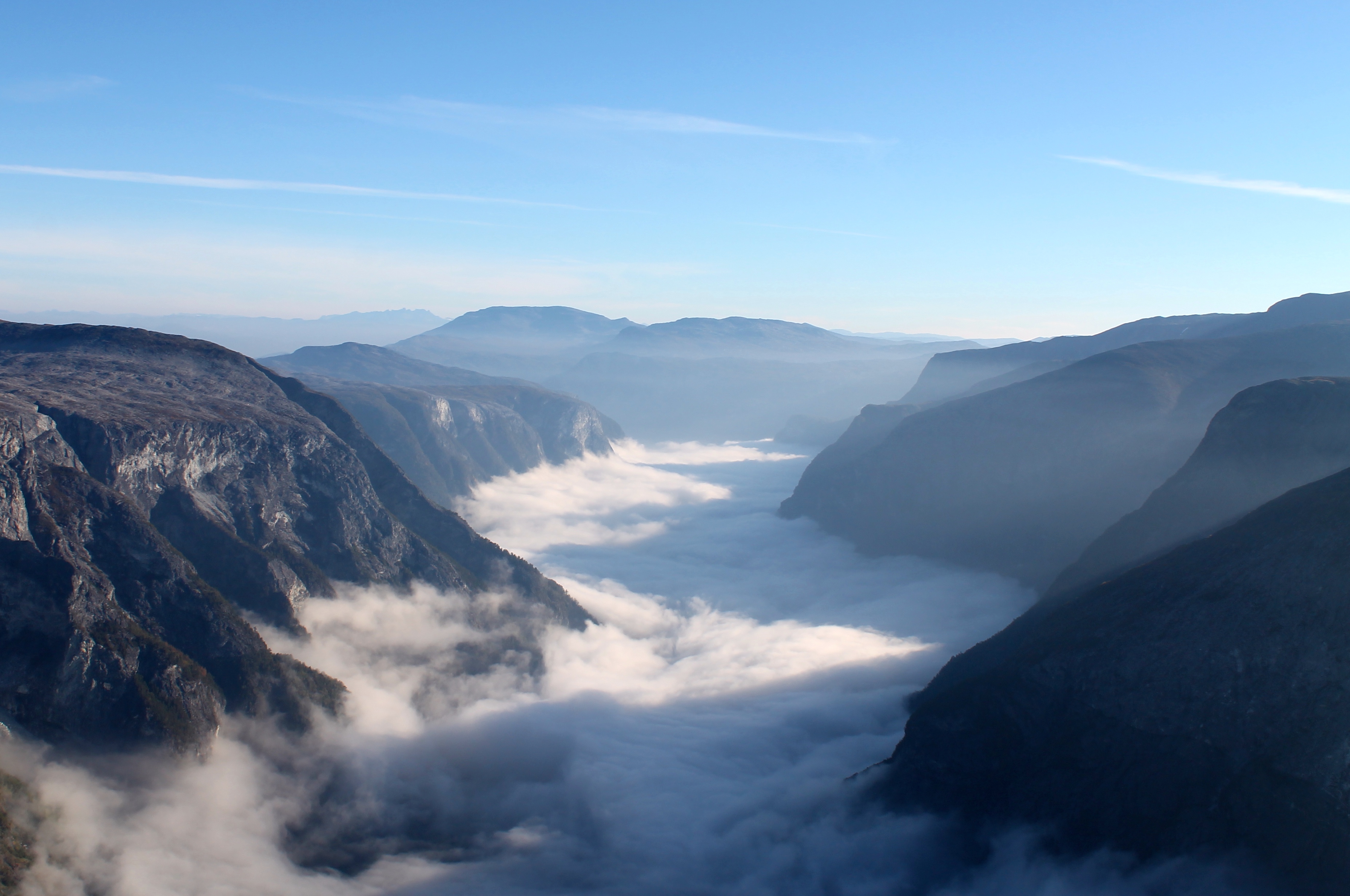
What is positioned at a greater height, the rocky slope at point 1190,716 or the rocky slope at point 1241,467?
the rocky slope at point 1241,467

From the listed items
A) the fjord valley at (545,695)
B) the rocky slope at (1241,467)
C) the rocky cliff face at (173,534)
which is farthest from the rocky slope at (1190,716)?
the rocky cliff face at (173,534)

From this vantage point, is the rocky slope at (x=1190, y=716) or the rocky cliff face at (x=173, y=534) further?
the rocky cliff face at (x=173, y=534)

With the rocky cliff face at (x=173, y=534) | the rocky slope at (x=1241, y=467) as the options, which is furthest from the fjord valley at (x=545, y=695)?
the rocky slope at (x=1241, y=467)

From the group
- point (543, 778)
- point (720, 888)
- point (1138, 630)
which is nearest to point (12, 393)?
point (543, 778)

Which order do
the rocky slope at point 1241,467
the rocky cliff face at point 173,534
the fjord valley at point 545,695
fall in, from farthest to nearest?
the rocky slope at point 1241,467 < the rocky cliff face at point 173,534 < the fjord valley at point 545,695

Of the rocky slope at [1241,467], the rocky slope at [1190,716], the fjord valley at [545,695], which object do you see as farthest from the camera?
the rocky slope at [1241,467]

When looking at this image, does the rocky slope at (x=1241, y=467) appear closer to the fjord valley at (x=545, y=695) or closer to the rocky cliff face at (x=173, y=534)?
the fjord valley at (x=545, y=695)
